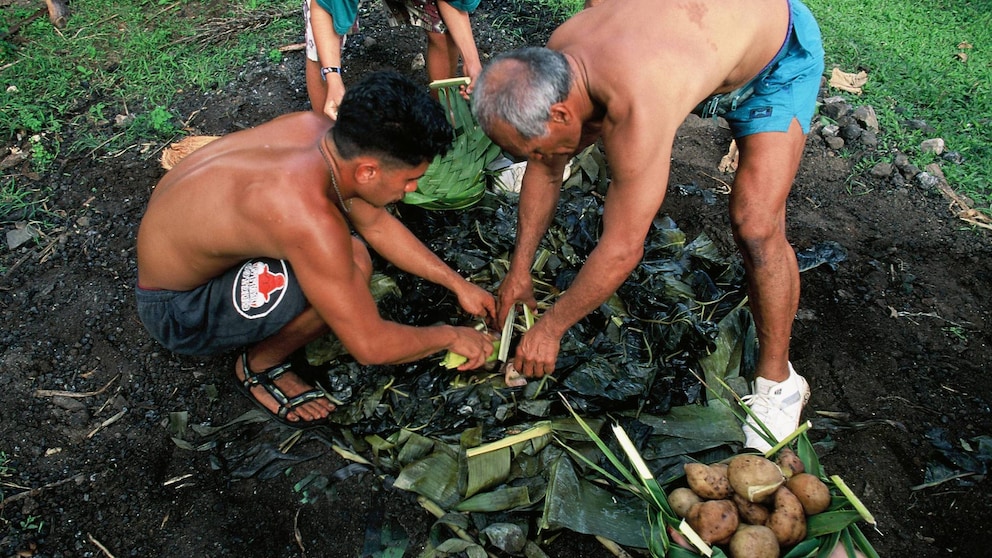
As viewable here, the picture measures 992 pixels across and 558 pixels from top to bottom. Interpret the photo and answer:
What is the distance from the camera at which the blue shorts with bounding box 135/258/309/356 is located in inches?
94.0

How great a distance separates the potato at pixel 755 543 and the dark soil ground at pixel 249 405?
537mm

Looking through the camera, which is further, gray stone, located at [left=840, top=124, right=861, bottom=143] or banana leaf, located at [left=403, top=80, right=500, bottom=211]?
gray stone, located at [left=840, top=124, right=861, bottom=143]

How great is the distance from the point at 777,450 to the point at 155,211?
2.31 metres

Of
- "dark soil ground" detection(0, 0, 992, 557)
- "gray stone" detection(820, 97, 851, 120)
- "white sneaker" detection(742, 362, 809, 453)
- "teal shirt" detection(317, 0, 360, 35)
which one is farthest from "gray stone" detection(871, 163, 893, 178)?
"teal shirt" detection(317, 0, 360, 35)

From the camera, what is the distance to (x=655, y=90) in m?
1.98

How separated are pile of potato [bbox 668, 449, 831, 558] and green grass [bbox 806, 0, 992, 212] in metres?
2.76

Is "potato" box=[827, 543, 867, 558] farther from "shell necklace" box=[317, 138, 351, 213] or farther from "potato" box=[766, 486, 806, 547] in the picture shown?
"shell necklace" box=[317, 138, 351, 213]

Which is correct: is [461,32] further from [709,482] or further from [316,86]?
[709,482]

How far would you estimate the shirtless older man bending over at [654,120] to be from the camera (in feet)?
6.59

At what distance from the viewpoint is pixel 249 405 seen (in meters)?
2.72

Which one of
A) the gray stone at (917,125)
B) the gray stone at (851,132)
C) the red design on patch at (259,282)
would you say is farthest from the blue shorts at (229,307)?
the gray stone at (917,125)

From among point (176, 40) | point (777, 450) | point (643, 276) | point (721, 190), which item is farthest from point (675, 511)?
point (176, 40)

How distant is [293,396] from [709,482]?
1642mm

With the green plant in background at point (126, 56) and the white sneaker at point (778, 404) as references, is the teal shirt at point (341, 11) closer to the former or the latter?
the green plant in background at point (126, 56)
